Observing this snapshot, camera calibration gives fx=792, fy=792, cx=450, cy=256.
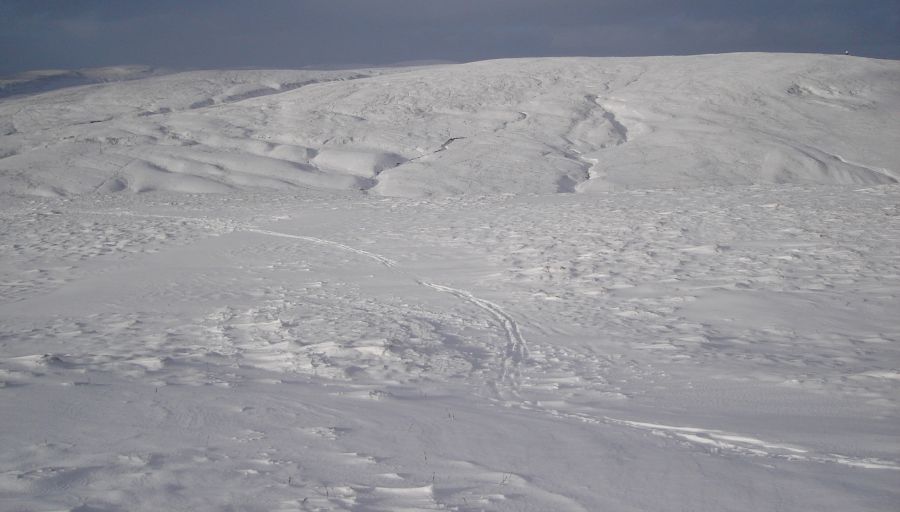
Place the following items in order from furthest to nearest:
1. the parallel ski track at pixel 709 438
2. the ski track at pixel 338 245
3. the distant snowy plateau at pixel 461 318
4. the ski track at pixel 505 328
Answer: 1. the ski track at pixel 338 245
2. the ski track at pixel 505 328
3. the parallel ski track at pixel 709 438
4. the distant snowy plateau at pixel 461 318

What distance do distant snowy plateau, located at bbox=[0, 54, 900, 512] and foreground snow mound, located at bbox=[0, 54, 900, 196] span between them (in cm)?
16

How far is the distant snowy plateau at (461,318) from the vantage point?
14.4 feet

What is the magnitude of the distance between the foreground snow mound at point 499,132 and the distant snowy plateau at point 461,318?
6.3 inches

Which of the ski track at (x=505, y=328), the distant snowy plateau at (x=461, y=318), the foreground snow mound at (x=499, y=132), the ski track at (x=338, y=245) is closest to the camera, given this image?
the distant snowy plateau at (x=461, y=318)

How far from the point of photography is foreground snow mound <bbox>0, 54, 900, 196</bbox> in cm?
2098

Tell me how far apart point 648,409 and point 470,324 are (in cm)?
308

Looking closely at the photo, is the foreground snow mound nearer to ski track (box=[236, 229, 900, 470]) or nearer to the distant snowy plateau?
the distant snowy plateau

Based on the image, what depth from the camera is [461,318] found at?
8.87 metres

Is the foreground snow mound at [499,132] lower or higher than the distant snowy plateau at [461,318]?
higher

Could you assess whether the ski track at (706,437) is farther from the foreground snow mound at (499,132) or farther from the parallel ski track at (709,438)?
the foreground snow mound at (499,132)

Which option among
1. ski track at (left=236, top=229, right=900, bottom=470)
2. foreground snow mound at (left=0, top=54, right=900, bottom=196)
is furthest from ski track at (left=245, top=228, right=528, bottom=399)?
foreground snow mound at (left=0, top=54, right=900, bottom=196)

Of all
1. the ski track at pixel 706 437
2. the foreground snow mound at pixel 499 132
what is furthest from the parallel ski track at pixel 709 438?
the foreground snow mound at pixel 499 132

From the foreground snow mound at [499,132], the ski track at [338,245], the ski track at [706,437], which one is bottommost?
the ski track at [706,437]

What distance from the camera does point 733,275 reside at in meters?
10.3
